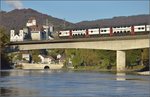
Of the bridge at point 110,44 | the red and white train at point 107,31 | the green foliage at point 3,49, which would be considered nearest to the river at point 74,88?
the bridge at point 110,44

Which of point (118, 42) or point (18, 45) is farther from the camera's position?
point (18, 45)

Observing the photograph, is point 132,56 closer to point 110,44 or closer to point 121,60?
point 121,60

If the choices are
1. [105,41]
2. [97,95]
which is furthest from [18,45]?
[97,95]

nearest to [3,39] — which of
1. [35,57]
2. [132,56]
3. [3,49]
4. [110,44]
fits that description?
[3,49]

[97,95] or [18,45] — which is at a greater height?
[18,45]

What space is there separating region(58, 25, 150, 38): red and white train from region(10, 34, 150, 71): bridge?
314cm

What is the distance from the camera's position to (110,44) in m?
94.8

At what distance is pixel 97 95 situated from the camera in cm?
3456

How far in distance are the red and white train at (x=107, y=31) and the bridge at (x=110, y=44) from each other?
10.3ft

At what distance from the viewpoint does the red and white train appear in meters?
93.3

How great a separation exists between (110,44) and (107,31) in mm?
4891

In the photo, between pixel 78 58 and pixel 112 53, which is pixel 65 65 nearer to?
pixel 78 58

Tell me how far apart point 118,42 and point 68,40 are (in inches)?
422

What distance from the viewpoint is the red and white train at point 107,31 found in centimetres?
9331
